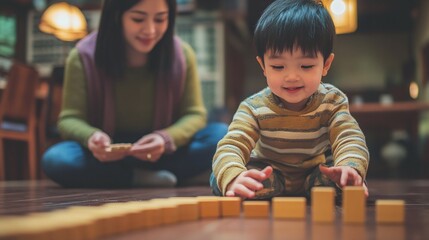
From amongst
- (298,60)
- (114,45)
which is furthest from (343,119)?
(114,45)

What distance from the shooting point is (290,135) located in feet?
3.88

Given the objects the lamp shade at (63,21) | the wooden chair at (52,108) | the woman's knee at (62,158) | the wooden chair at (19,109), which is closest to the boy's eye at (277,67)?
the woman's knee at (62,158)

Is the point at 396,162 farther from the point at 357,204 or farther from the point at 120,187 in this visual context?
the point at 357,204

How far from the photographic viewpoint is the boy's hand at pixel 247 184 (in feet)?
3.23

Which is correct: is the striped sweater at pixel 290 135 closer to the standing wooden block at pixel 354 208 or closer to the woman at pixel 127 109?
the standing wooden block at pixel 354 208

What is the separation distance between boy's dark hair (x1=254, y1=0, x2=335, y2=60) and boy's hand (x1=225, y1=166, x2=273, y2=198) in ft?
0.85

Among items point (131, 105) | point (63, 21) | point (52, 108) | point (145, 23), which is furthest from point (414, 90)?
point (145, 23)

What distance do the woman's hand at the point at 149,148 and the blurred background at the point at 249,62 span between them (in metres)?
1.68

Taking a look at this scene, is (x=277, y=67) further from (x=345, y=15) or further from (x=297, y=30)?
(x=345, y=15)

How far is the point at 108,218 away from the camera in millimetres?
673

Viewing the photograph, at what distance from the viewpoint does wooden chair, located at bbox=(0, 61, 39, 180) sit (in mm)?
3225

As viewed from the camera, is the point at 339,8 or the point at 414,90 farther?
the point at 414,90

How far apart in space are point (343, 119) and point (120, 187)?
0.99m

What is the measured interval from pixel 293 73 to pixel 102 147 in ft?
2.73
